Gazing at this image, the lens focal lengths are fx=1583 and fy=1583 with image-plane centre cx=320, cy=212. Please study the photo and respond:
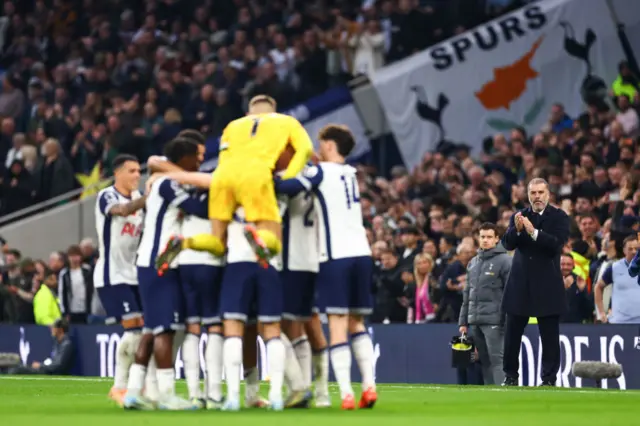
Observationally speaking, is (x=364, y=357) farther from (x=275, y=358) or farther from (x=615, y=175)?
(x=615, y=175)

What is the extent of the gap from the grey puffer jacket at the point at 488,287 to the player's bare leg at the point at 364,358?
5040 mm

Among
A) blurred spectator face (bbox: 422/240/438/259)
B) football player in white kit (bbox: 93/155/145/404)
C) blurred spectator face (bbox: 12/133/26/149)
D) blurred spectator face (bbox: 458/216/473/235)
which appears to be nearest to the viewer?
football player in white kit (bbox: 93/155/145/404)

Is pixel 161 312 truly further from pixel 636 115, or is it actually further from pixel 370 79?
pixel 370 79

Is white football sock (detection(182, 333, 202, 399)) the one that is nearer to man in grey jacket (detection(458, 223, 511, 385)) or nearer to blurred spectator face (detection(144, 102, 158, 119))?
man in grey jacket (detection(458, 223, 511, 385))

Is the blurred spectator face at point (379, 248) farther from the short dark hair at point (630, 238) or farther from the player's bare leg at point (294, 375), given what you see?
the player's bare leg at point (294, 375)

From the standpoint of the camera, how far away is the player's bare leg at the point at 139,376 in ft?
42.9

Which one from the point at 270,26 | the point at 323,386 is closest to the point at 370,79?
the point at 270,26

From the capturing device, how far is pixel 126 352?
14.3m

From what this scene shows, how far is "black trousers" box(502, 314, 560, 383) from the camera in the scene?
1642 cm

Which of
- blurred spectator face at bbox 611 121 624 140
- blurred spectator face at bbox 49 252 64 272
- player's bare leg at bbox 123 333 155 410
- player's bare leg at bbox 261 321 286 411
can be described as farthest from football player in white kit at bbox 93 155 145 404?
blurred spectator face at bbox 49 252 64 272

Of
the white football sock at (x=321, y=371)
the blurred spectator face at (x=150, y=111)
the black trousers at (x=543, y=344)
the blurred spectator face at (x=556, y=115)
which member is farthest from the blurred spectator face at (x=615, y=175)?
the blurred spectator face at (x=150, y=111)

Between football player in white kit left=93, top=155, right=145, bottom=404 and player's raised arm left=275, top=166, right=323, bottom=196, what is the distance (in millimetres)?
2446

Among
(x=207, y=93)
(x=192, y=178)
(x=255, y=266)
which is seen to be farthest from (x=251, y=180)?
(x=207, y=93)

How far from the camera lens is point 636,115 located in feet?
77.2
